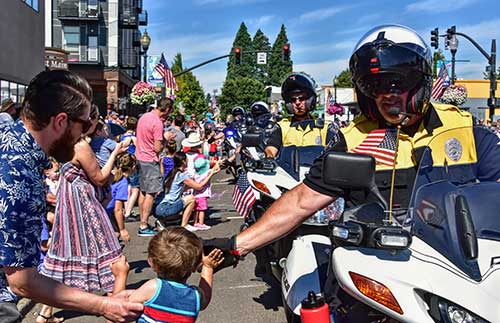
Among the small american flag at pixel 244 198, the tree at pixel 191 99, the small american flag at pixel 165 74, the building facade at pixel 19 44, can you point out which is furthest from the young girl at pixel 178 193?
the tree at pixel 191 99

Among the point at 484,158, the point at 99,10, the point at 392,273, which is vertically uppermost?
the point at 99,10

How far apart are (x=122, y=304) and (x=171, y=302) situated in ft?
1.24

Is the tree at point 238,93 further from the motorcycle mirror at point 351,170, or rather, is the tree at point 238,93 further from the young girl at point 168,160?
the motorcycle mirror at point 351,170

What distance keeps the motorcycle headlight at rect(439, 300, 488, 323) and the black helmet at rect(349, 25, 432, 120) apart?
1.30m

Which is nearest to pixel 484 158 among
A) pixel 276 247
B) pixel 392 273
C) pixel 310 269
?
pixel 310 269

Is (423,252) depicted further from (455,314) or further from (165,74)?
(165,74)

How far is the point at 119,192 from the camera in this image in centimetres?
820

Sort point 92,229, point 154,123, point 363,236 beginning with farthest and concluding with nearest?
1. point 154,123
2. point 92,229
3. point 363,236

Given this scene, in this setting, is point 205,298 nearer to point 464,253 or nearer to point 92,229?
point 464,253

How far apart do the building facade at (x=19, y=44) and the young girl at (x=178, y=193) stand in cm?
1354

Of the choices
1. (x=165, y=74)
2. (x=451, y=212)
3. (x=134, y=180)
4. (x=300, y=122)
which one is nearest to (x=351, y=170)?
(x=451, y=212)

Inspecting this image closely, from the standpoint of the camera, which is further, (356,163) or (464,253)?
(356,163)

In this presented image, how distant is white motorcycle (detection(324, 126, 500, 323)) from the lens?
6.64 ft

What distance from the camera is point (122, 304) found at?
2.74 m
